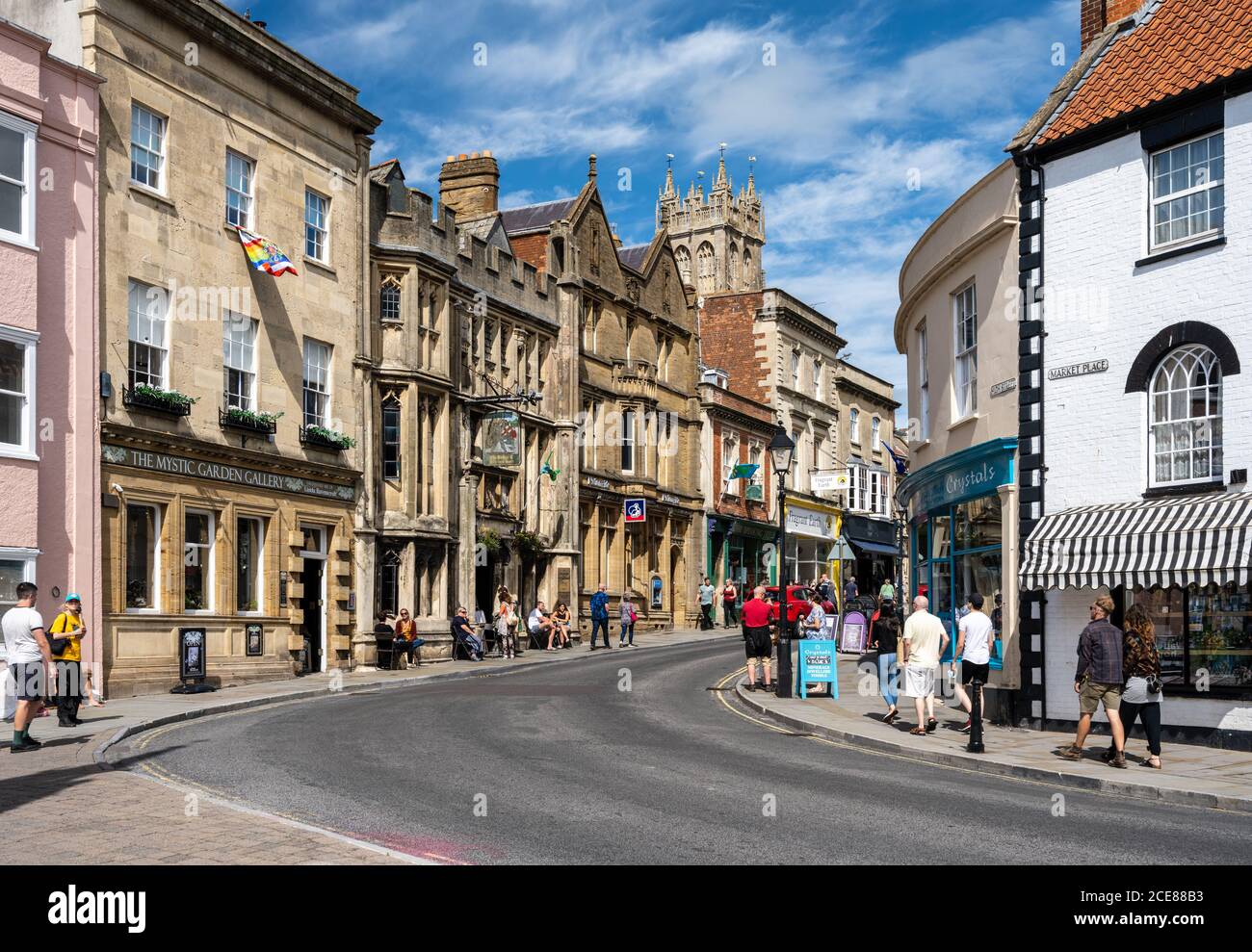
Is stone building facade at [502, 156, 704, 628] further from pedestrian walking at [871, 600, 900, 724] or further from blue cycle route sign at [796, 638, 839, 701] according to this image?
pedestrian walking at [871, 600, 900, 724]

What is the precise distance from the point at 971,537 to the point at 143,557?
14800mm

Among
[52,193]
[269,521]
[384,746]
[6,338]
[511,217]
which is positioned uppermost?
[511,217]

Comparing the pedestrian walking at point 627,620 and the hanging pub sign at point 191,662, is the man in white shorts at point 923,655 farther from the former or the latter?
the pedestrian walking at point 627,620

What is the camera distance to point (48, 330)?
2152cm

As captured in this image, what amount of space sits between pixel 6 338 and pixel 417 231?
44.6 ft

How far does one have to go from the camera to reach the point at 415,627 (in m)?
31.8

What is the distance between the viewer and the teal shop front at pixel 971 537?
19359 mm

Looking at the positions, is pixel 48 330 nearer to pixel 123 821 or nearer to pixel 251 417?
pixel 251 417

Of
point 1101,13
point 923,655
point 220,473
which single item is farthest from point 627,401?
point 923,655

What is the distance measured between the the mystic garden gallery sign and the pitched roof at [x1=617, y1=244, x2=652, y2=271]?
23.9m

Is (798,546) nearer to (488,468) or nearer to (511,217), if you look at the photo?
(511,217)

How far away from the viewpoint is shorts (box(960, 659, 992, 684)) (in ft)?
53.9

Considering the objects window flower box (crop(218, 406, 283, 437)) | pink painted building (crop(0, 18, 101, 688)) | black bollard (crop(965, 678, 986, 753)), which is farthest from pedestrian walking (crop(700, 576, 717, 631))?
black bollard (crop(965, 678, 986, 753))

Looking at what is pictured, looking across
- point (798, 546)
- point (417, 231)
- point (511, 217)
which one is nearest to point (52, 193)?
point (417, 231)
